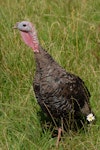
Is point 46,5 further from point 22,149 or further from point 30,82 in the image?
point 22,149

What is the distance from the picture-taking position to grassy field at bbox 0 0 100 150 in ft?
13.4

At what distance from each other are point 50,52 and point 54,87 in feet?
3.63

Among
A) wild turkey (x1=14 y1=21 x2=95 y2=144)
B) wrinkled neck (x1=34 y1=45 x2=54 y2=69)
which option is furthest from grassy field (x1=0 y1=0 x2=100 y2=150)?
wrinkled neck (x1=34 y1=45 x2=54 y2=69)

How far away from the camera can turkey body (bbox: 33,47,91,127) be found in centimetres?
400

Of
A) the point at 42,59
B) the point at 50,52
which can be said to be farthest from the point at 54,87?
the point at 50,52

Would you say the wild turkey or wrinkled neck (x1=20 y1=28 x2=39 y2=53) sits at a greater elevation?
wrinkled neck (x1=20 y1=28 x2=39 y2=53)

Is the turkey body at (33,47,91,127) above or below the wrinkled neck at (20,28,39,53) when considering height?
below

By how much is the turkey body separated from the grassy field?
21 centimetres

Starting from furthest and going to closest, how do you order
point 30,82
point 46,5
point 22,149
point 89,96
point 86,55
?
point 46,5 < point 86,55 < point 30,82 < point 89,96 < point 22,149

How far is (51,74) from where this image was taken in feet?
13.2

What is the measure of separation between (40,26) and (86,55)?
0.73 m

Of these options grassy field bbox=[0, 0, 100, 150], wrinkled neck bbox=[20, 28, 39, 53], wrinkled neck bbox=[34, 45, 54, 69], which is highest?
wrinkled neck bbox=[20, 28, 39, 53]

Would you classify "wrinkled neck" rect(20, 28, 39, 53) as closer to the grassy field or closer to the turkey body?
the turkey body

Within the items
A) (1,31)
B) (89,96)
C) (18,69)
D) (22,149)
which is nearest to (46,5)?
(1,31)
